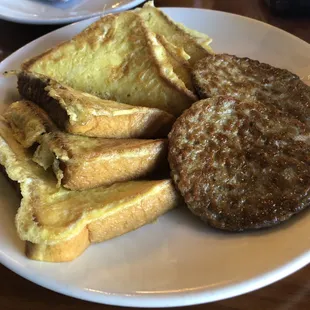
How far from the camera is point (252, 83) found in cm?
164

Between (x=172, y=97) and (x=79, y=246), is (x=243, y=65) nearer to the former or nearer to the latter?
(x=172, y=97)

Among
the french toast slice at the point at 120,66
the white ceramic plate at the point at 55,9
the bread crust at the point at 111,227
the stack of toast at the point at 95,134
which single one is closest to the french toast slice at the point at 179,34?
the stack of toast at the point at 95,134

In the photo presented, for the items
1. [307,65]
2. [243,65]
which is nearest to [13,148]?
[243,65]

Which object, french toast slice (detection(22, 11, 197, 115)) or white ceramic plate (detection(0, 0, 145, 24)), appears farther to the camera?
white ceramic plate (detection(0, 0, 145, 24))

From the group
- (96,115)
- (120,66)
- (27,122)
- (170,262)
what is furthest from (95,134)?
(170,262)

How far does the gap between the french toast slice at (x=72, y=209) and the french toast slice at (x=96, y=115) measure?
19 centimetres

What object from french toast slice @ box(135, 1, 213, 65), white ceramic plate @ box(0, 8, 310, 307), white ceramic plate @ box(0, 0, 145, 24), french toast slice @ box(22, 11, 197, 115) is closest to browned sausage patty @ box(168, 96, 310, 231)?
white ceramic plate @ box(0, 8, 310, 307)

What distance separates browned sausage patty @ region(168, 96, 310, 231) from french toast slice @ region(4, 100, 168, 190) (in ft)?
0.30

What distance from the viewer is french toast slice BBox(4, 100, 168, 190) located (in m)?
1.33

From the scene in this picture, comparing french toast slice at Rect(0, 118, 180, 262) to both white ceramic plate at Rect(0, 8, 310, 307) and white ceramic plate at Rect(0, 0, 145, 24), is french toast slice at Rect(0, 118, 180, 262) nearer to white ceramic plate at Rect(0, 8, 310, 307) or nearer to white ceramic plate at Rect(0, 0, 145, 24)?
white ceramic plate at Rect(0, 8, 310, 307)

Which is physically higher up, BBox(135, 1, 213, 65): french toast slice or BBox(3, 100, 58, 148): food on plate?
BBox(135, 1, 213, 65): french toast slice

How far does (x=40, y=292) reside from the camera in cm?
128

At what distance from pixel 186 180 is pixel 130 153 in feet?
0.64

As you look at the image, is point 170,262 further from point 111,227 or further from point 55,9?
point 55,9
